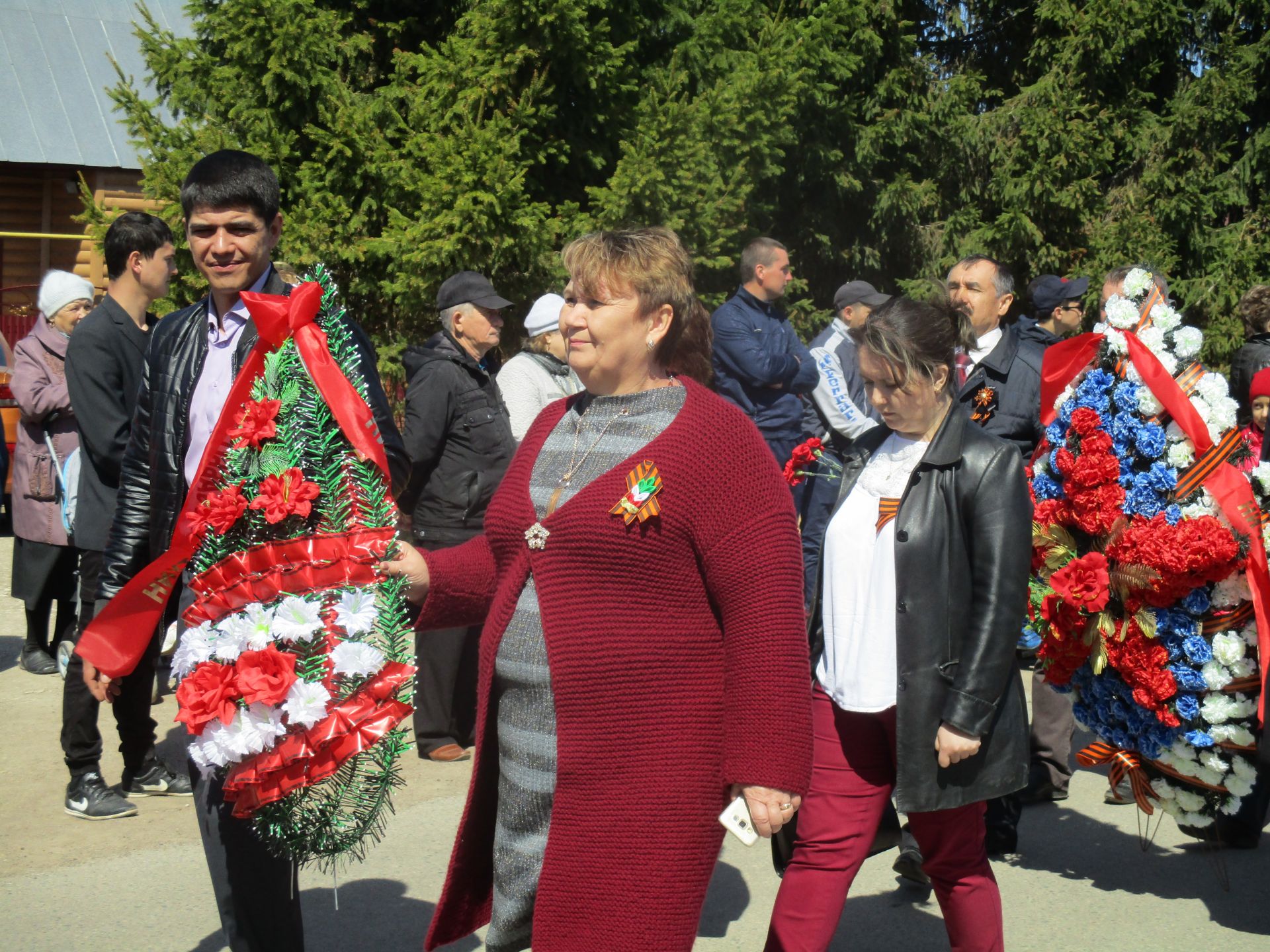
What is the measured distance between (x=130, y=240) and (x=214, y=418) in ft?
7.46

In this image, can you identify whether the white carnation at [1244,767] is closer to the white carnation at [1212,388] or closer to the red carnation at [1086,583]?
the red carnation at [1086,583]

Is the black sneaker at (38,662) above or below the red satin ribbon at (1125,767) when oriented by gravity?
below

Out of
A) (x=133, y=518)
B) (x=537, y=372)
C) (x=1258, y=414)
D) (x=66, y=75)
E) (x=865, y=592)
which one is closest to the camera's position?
(x=133, y=518)

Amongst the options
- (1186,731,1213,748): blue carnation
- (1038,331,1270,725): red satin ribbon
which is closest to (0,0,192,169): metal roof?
(1038,331,1270,725): red satin ribbon

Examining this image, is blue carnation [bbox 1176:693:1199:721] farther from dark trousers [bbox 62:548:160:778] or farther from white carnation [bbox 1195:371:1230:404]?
dark trousers [bbox 62:548:160:778]

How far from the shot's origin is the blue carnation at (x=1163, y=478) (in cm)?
426

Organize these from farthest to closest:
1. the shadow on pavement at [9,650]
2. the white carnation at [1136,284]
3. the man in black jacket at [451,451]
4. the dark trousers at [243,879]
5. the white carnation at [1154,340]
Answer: the shadow on pavement at [9,650]
the man in black jacket at [451,451]
the white carnation at [1136,284]
the white carnation at [1154,340]
the dark trousers at [243,879]

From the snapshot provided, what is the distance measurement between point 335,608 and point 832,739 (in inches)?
57.3

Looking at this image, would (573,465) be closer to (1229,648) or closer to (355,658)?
(355,658)

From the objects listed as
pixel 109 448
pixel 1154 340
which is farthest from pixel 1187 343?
pixel 109 448

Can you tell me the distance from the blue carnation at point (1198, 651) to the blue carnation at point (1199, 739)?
239 mm

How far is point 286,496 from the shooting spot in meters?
2.74

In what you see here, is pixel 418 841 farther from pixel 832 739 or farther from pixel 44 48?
pixel 44 48

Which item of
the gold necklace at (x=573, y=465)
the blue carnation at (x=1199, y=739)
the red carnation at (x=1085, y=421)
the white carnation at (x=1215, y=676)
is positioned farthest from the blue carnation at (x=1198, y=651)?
the gold necklace at (x=573, y=465)
